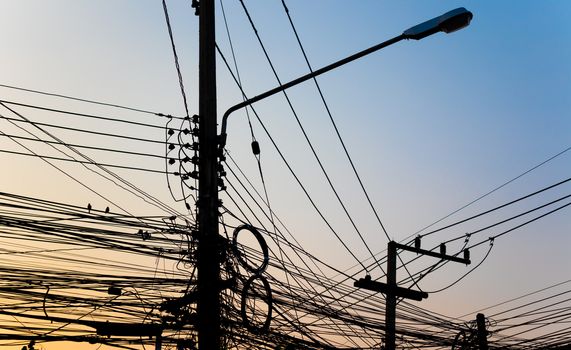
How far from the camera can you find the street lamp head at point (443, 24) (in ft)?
31.3

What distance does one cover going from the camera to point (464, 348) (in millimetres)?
17891

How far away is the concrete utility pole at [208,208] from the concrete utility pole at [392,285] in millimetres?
7190

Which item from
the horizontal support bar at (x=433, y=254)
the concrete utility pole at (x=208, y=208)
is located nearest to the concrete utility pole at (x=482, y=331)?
the horizontal support bar at (x=433, y=254)

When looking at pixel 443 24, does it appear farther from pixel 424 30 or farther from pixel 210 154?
pixel 210 154

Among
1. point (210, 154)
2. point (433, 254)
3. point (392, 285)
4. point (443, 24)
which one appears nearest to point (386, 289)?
point (392, 285)

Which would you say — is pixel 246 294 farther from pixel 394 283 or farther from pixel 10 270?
pixel 394 283

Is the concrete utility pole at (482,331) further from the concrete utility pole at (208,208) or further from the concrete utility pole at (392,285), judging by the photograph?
the concrete utility pole at (208,208)

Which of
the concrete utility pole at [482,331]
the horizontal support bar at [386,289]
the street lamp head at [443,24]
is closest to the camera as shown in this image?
the street lamp head at [443,24]

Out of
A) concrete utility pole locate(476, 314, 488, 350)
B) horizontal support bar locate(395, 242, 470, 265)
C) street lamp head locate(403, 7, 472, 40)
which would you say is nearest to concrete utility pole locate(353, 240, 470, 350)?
horizontal support bar locate(395, 242, 470, 265)

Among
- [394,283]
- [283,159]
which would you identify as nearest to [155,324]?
[283,159]

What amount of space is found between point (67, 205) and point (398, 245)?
32.7 feet

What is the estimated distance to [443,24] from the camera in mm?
9617

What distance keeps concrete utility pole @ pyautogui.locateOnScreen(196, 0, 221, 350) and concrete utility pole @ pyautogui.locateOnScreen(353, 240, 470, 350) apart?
7.19m

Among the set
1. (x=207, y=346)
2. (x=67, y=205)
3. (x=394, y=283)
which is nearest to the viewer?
(x=207, y=346)
